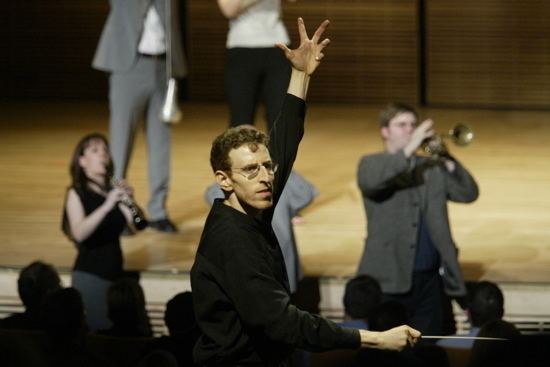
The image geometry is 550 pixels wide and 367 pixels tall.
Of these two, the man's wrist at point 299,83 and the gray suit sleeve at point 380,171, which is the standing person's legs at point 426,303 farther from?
the man's wrist at point 299,83

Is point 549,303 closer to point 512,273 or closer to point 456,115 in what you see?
point 512,273

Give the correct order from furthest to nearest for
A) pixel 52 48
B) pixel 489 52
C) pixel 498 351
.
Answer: pixel 52 48 → pixel 489 52 → pixel 498 351

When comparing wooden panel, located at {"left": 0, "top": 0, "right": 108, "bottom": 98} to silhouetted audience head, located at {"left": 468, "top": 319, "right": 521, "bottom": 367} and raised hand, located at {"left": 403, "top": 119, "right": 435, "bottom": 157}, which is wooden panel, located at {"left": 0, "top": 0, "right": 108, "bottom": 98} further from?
silhouetted audience head, located at {"left": 468, "top": 319, "right": 521, "bottom": 367}

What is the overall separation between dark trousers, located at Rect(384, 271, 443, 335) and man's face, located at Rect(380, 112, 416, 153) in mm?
536

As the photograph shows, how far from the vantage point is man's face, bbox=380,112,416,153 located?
4973 millimetres

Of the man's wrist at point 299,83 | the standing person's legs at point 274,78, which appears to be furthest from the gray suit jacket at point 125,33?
the man's wrist at point 299,83

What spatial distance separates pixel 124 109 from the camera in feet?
19.1

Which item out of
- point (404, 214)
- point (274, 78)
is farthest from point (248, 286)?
point (274, 78)

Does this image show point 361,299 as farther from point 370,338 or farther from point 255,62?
point 370,338

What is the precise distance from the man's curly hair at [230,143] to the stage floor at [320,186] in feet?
7.67

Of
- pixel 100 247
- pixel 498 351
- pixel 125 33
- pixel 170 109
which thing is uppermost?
pixel 125 33

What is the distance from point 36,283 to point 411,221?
60.4 inches

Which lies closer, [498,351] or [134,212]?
[498,351]

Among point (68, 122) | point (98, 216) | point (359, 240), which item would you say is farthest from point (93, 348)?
point (68, 122)
